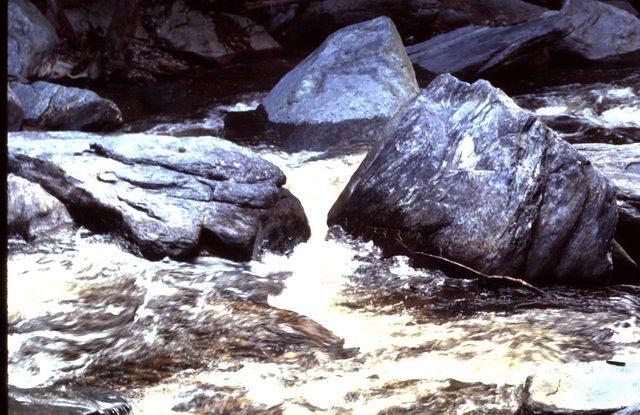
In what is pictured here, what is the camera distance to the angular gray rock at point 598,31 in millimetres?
12219

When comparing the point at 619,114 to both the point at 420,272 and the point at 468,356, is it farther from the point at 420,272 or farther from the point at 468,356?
the point at 468,356

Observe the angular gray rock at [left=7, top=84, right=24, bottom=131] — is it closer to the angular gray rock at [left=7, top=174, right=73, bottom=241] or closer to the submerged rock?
the angular gray rock at [left=7, top=174, right=73, bottom=241]

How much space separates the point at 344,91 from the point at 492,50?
3177 mm

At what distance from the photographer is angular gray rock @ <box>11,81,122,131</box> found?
336 inches

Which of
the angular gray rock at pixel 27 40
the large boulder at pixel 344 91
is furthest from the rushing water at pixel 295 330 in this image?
the angular gray rock at pixel 27 40

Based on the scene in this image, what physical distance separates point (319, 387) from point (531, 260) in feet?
6.31

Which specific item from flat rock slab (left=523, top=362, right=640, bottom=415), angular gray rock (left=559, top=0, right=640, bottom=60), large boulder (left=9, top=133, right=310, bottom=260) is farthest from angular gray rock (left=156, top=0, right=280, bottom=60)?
flat rock slab (left=523, top=362, right=640, bottom=415)

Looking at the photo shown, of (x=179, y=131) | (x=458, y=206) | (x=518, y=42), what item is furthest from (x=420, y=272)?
(x=518, y=42)

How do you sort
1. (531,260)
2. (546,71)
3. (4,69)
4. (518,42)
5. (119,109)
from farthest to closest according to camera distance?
(546,71) → (518,42) → (119,109) → (531,260) → (4,69)

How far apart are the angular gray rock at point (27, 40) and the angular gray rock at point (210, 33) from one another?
1837 mm

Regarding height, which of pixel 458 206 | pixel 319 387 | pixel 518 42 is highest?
pixel 518 42

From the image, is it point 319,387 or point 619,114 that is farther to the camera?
point 619,114

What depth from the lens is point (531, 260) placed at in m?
5.20

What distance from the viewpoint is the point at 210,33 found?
13016 millimetres
